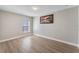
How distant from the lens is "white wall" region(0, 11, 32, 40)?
5.36 meters

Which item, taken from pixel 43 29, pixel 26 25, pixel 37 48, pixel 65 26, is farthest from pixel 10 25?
pixel 65 26

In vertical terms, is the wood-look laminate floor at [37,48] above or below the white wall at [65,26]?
below

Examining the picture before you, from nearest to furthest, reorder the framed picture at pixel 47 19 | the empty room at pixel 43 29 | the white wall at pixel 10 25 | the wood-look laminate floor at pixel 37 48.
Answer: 1. the wood-look laminate floor at pixel 37 48
2. the empty room at pixel 43 29
3. the white wall at pixel 10 25
4. the framed picture at pixel 47 19

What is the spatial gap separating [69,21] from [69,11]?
0.54 meters

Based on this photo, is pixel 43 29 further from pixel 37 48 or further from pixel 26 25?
pixel 37 48

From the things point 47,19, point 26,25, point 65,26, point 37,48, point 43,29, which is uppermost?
point 47,19

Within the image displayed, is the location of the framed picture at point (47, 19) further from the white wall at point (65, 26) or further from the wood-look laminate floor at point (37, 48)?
the wood-look laminate floor at point (37, 48)

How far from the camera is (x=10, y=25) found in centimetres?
602

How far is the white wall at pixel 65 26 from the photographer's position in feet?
14.3

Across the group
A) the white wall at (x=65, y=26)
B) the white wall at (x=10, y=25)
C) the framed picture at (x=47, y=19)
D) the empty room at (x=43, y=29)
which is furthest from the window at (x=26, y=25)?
the white wall at (x=65, y=26)

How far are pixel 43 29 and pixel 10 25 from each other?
2.70 metres

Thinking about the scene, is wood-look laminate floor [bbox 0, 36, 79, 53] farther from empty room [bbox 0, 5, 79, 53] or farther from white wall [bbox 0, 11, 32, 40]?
white wall [bbox 0, 11, 32, 40]

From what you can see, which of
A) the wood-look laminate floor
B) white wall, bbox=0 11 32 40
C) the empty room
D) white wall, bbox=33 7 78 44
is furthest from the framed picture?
the wood-look laminate floor
